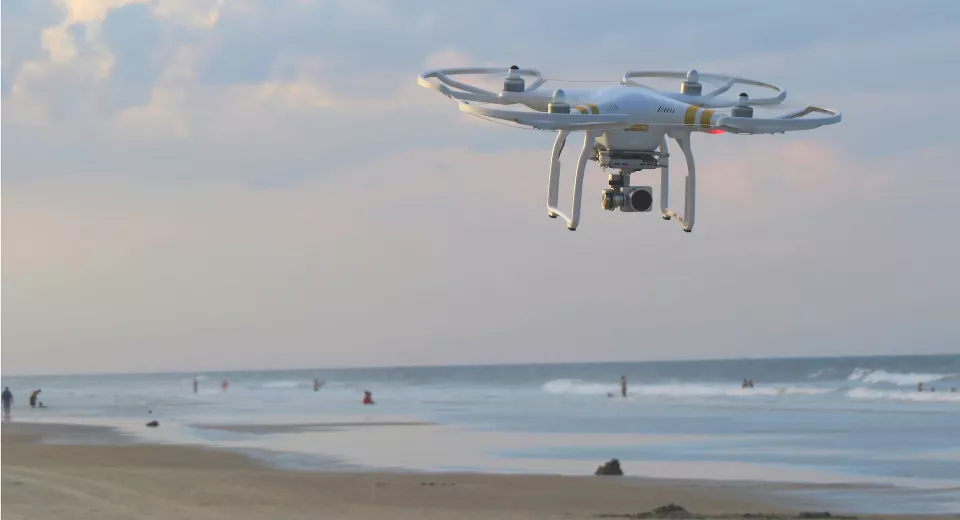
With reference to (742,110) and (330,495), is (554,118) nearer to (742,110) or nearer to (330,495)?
(742,110)

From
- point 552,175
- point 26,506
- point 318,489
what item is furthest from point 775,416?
point 552,175

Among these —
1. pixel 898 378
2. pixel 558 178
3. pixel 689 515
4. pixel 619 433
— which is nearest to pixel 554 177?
pixel 558 178

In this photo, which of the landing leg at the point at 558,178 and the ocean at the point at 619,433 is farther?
the ocean at the point at 619,433

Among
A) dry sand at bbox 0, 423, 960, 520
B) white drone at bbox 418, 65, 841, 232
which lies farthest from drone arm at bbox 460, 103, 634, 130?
dry sand at bbox 0, 423, 960, 520

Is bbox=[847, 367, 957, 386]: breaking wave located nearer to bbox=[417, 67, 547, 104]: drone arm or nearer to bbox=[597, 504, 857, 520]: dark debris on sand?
bbox=[597, 504, 857, 520]: dark debris on sand

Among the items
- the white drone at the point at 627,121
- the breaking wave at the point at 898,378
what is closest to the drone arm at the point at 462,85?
the white drone at the point at 627,121

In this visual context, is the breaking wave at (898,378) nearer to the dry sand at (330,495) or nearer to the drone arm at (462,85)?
the dry sand at (330,495)
